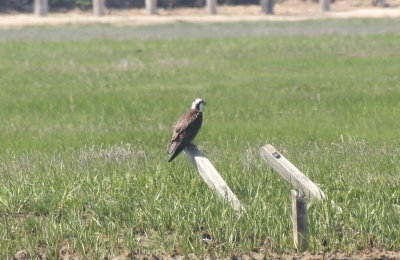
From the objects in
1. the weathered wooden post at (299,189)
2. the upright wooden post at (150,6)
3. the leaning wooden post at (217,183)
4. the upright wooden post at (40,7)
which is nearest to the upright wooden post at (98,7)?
the upright wooden post at (150,6)

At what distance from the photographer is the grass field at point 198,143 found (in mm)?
9469

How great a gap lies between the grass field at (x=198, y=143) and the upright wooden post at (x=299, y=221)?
0.48 ft

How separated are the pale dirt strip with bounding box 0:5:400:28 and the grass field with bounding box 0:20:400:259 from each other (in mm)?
20472


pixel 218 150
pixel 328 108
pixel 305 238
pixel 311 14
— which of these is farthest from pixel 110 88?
pixel 311 14

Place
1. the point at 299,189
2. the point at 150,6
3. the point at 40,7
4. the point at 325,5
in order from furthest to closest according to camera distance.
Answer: the point at 325,5 < the point at 150,6 < the point at 40,7 < the point at 299,189

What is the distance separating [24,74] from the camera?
26469 millimetres

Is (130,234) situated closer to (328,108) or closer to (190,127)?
(190,127)

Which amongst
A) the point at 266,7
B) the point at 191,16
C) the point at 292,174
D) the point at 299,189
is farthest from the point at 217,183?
the point at 266,7

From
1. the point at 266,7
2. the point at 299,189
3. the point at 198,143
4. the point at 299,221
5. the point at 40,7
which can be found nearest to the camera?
the point at 299,221

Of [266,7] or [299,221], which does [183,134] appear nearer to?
[299,221]

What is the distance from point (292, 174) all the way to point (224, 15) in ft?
173

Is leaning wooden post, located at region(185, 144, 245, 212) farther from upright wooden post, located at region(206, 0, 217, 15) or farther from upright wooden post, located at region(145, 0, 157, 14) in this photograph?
upright wooden post, located at region(145, 0, 157, 14)

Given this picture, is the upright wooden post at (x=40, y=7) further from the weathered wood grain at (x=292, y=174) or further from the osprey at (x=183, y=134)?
the weathered wood grain at (x=292, y=174)

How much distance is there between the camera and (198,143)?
15.3 meters
